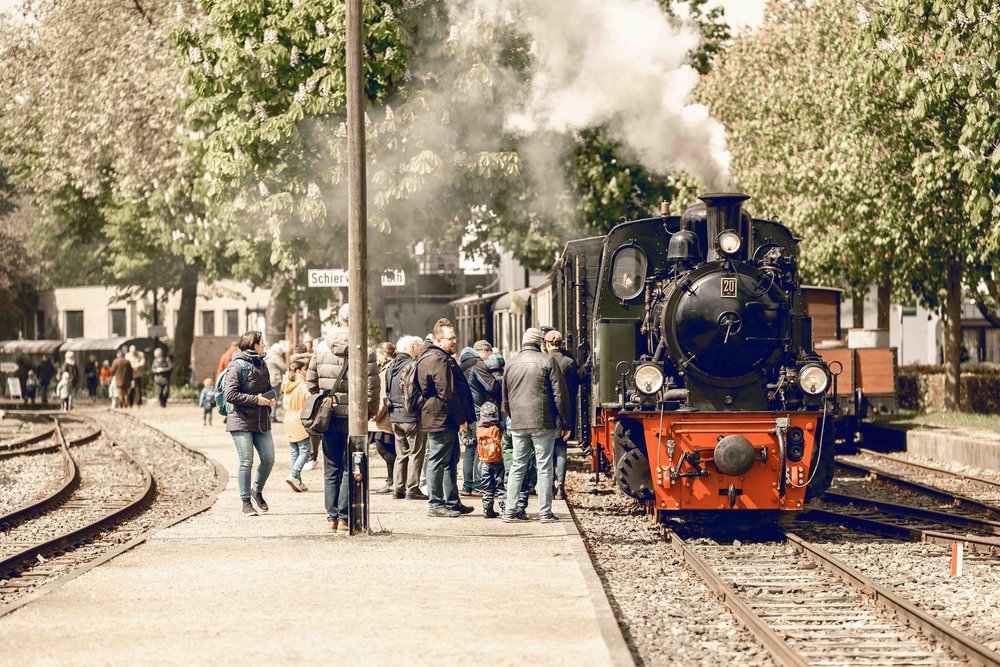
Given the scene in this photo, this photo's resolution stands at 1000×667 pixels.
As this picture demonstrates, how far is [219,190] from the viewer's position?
73.9 ft

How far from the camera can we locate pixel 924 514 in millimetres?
13859

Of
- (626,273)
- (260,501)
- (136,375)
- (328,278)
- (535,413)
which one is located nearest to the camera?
(535,413)

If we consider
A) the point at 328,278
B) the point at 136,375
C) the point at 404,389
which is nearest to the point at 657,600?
the point at 404,389

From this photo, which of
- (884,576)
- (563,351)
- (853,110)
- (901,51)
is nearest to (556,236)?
(853,110)

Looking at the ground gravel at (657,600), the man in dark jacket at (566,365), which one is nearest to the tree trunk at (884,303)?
the ground gravel at (657,600)

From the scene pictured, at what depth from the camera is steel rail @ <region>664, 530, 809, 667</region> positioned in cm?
757

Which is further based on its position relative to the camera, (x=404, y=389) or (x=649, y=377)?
(x=404, y=389)

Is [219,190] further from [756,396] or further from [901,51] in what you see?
[756,396]

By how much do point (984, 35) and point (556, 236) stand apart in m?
12.5

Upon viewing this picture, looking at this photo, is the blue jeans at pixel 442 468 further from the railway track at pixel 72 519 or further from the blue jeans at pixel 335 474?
the railway track at pixel 72 519

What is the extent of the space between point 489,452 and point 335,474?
162 cm

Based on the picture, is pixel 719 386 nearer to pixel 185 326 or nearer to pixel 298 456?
pixel 298 456

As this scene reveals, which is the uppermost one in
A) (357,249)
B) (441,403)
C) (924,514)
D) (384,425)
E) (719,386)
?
(357,249)

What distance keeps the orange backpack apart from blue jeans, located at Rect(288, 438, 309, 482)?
9.66ft
